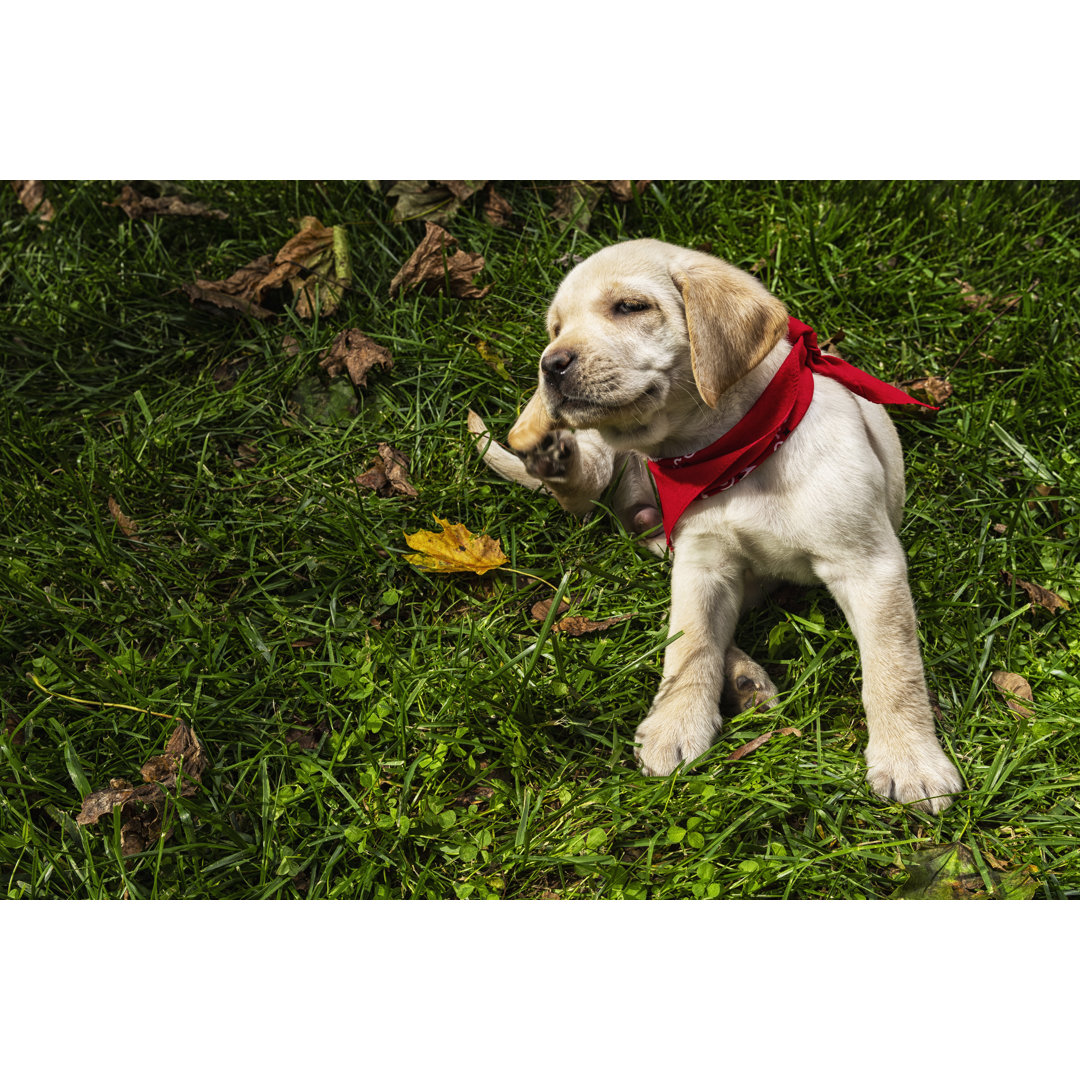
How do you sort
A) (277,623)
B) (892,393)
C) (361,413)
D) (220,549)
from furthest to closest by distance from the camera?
1. (361,413)
2. (220,549)
3. (277,623)
4. (892,393)

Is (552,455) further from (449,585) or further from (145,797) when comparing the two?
(145,797)

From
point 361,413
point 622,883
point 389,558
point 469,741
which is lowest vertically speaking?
point 622,883

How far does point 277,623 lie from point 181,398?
143 cm

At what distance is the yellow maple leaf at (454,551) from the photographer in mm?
3508

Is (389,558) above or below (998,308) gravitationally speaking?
above

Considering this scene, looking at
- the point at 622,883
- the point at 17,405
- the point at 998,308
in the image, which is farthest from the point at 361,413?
the point at 998,308

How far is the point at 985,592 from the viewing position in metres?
3.34

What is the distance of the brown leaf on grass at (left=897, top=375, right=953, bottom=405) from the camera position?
4062 millimetres

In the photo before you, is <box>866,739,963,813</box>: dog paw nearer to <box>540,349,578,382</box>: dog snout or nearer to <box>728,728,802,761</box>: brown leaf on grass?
<box>728,728,802,761</box>: brown leaf on grass

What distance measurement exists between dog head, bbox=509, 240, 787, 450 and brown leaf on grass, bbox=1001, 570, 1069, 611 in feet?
4.71

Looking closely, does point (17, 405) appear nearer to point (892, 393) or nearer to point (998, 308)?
point (892, 393)

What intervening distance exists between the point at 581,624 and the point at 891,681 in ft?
3.48

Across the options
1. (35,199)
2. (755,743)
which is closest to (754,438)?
(755,743)

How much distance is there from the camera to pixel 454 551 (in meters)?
3.54
